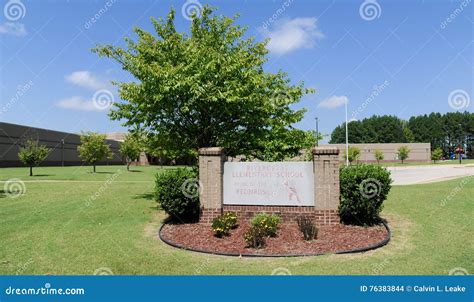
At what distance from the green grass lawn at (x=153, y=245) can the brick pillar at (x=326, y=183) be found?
169 centimetres

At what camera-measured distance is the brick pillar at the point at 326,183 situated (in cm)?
1028

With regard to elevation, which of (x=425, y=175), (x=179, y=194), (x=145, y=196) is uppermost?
(x=179, y=194)

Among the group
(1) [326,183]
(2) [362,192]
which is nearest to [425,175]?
(2) [362,192]

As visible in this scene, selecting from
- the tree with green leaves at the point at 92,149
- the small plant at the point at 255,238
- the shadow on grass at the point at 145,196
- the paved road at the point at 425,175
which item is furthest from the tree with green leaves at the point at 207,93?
the tree with green leaves at the point at 92,149

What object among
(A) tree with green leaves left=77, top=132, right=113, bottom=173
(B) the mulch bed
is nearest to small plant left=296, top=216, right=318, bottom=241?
(B) the mulch bed

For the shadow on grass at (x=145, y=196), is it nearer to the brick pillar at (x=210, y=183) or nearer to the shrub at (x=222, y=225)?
the brick pillar at (x=210, y=183)

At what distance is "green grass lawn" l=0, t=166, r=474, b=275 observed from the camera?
7530 mm

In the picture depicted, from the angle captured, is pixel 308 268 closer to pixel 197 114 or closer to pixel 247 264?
pixel 247 264

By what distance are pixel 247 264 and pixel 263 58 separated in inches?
452

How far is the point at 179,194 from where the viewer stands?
1131 cm

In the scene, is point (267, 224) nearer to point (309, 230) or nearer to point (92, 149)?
point (309, 230)

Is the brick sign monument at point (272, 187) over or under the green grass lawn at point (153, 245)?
over

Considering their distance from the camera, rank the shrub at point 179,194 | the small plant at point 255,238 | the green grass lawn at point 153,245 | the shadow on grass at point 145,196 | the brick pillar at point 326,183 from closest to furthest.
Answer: the green grass lawn at point 153,245
the small plant at point 255,238
the brick pillar at point 326,183
the shrub at point 179,194
the shadow on grass at point 145,196

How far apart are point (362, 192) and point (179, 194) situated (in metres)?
5.17
